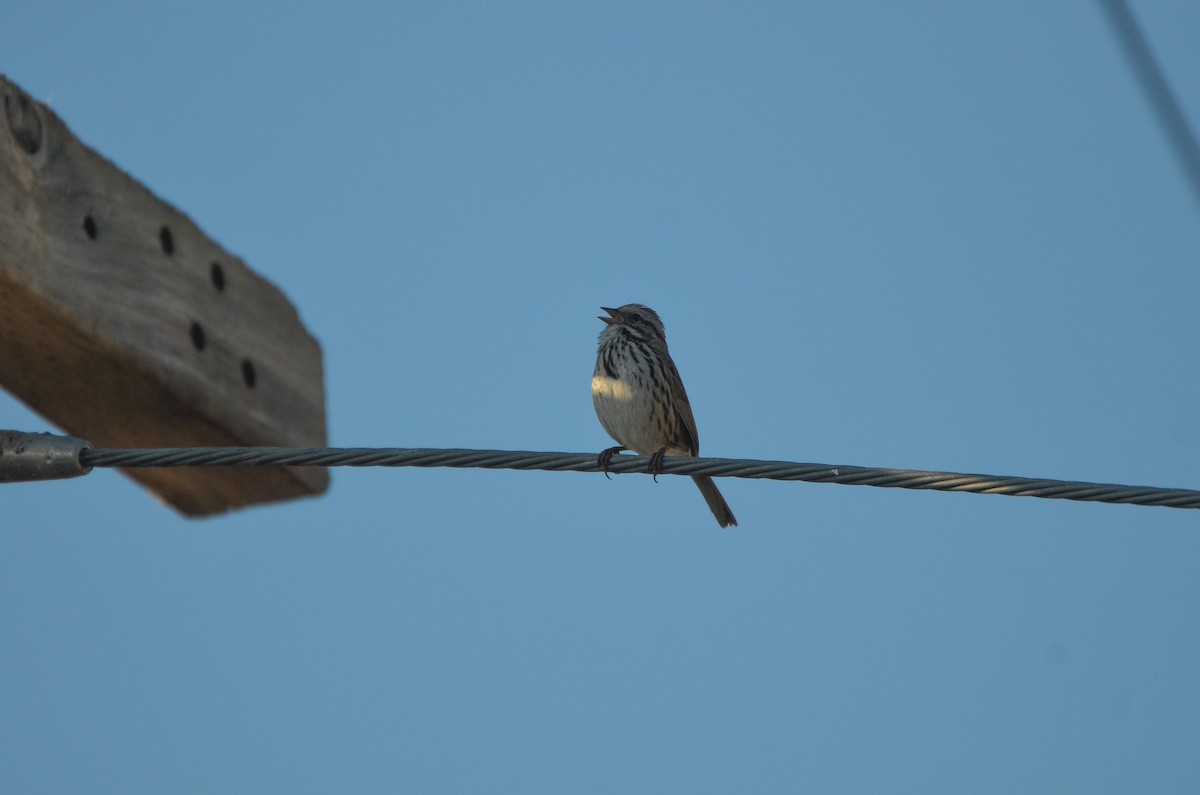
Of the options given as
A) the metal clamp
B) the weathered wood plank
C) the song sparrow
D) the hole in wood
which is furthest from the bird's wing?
the metal clamp

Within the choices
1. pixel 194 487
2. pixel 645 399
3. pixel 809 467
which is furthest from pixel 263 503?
pixel 809 467

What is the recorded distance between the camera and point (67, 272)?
196 inches

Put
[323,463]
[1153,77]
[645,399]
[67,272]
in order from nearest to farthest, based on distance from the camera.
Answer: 1. [1153,77]
2. [323,463]
3. [67,272]
4. [645,399]

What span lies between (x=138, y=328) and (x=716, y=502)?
9.64ft

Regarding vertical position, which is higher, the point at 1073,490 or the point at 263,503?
the point at 263,503

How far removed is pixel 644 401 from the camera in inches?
285

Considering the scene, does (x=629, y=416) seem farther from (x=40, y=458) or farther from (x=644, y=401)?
(x=40, y=458)

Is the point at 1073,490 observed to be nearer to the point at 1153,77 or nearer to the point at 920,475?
the point at 920,475

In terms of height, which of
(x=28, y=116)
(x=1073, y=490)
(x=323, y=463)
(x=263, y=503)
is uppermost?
(x=28, y=116)

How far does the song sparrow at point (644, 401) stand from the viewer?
7.26m

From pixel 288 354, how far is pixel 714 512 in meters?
2.17

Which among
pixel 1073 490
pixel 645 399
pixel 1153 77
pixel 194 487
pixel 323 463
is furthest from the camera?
pixel 645 399

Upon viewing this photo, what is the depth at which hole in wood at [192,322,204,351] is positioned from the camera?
18.2 feet

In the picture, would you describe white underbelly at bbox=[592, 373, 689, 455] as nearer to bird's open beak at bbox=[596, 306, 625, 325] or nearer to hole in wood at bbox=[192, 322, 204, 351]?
bird's open beak at bbox=[596, 306, 625, 325]
